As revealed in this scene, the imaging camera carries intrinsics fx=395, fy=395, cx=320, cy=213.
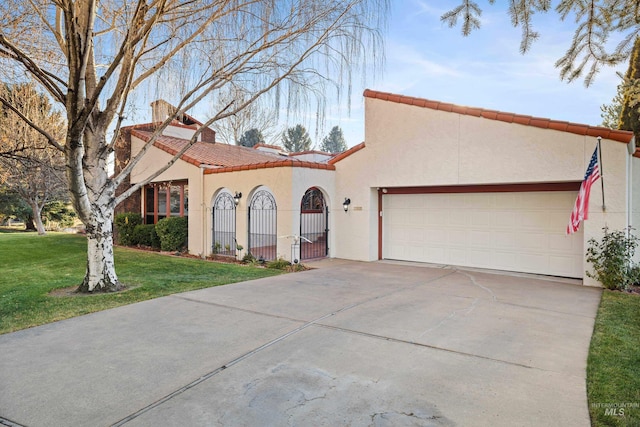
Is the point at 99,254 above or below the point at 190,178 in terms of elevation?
below

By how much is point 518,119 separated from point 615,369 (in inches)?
252

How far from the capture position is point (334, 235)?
12.5 m

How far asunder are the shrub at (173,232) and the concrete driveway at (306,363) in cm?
739

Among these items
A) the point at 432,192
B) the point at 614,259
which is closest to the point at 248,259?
the point at 432,192

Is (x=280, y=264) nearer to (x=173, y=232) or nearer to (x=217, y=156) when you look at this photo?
(x=173, y=232)

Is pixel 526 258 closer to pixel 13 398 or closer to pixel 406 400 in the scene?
pixel 406 400

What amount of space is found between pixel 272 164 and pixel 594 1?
27.1 feet

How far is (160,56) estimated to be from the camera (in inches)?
291

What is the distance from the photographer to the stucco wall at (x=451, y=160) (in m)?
8.12

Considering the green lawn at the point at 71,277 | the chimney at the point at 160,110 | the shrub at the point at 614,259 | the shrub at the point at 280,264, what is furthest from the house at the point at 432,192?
the chimney at the point at 160,110

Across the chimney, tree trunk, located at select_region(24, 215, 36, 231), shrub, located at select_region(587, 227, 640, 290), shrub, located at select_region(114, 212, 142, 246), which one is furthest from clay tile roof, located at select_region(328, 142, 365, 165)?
tree trunk, located at select_region(24, 215, 36, 231)

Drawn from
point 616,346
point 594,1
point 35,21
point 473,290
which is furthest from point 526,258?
point 35,21

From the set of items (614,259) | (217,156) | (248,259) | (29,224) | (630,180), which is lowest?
(248,259)

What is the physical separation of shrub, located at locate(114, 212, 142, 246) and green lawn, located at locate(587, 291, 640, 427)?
15186 millimetres
